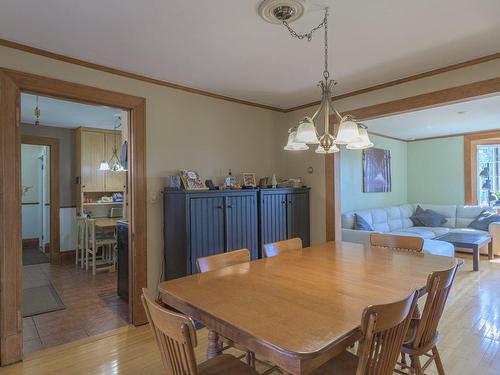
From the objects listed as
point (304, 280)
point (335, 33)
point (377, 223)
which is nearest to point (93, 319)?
point (304, 280)

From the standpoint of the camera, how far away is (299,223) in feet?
12.9

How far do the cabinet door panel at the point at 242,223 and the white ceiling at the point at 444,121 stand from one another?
2.80 m

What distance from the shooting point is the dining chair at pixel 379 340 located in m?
1.15

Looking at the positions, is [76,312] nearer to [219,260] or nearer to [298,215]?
[219,260]

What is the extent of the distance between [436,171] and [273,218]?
5.32m

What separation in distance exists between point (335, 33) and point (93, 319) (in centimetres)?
333

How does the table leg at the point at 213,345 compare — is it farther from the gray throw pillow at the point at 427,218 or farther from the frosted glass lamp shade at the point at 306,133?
the gray throw pillow at the point at 427,218

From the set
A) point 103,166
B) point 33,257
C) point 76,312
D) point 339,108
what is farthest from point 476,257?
point 33,257

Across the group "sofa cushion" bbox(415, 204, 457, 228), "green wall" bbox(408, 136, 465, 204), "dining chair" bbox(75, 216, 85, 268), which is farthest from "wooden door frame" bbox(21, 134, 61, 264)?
"green wall" bbox(408, 136, 465, 204)

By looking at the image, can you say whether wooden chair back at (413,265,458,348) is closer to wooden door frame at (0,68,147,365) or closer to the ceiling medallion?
the ceiling medallion

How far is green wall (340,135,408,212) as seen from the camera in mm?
5828

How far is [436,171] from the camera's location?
23.6 feet

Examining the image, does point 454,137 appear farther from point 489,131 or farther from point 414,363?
point 414,363

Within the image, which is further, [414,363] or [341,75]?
[341,75]
